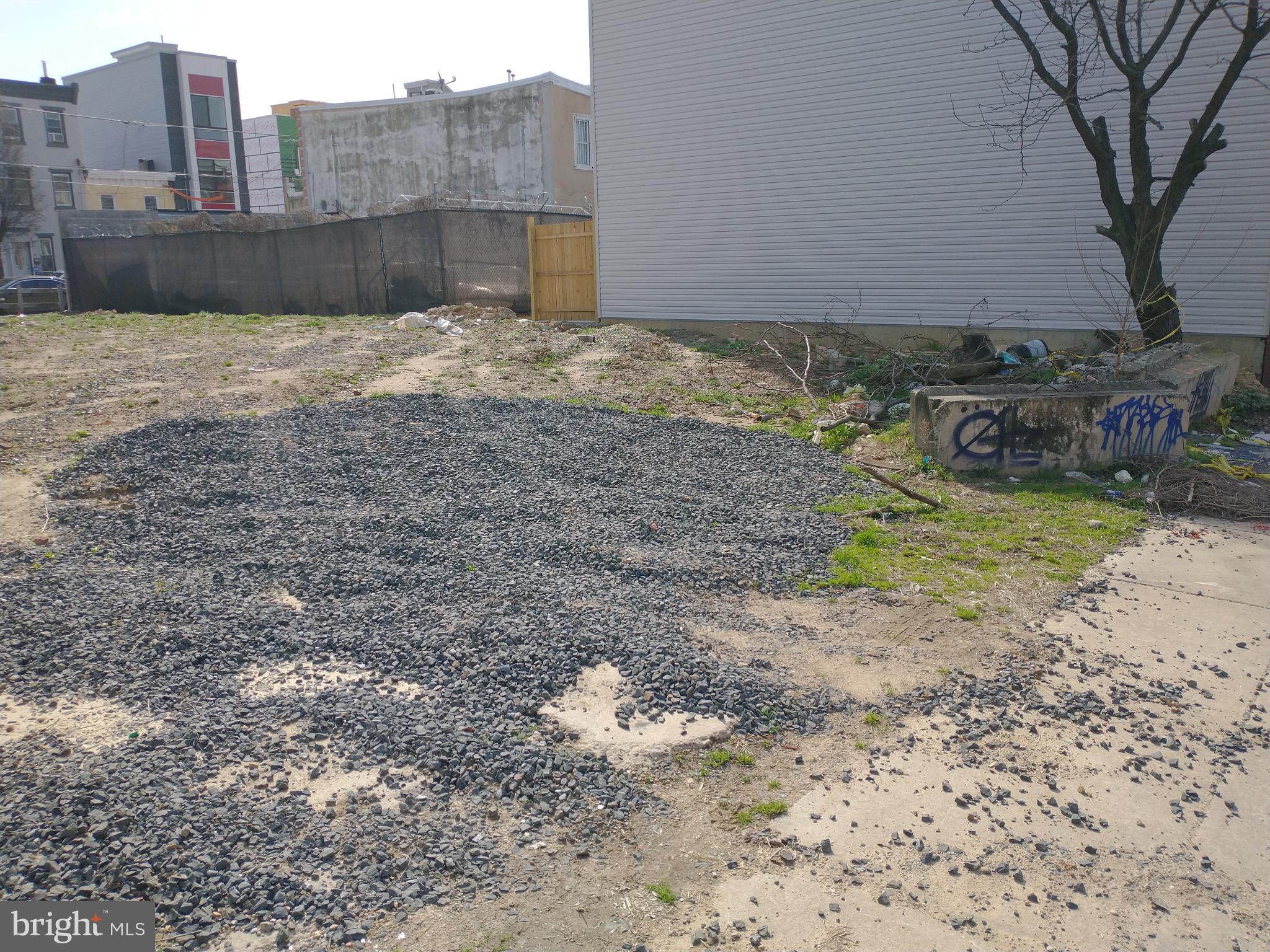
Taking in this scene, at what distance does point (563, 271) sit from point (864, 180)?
6.81 m

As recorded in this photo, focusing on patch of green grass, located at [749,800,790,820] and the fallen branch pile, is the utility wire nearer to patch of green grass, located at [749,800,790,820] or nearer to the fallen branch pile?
the fallen branch pile

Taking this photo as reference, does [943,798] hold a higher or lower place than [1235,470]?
lower

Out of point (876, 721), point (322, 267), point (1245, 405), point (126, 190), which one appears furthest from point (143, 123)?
point (876, 721)

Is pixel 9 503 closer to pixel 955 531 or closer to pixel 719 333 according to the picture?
pixel 955 531

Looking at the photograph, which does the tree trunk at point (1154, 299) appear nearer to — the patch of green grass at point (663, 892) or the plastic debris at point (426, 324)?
the patch of green grass at point (663, 892)

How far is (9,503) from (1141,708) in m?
8.40

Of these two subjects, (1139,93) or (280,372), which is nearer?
(1139,93)

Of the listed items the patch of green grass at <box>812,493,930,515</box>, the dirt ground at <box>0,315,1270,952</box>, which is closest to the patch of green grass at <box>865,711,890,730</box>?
the dirt ground at <box>0,315,1270,952</box>

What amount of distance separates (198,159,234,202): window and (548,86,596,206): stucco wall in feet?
86.3

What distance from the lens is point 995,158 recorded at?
13.7m

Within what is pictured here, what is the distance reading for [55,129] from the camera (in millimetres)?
39812

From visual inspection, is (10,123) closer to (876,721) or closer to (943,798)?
(876,721)

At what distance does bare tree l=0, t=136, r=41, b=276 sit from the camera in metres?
36.1

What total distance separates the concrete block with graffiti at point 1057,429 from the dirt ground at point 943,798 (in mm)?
1822
